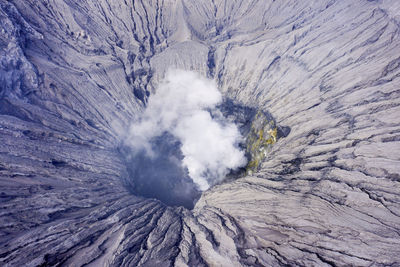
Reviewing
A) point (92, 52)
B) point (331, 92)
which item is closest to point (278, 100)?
point (331, 92)

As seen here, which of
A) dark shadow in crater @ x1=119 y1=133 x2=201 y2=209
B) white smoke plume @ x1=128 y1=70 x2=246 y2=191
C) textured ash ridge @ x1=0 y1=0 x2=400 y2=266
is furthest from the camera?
white smoke plume @ x1=128 y1=70 x2=246 y2=191

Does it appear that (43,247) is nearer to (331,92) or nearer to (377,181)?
(377,181)

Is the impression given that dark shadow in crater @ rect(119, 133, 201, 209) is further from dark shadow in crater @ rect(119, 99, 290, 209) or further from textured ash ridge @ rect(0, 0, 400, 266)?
textured ash ridge @ rect(0, 0, 400, 266)

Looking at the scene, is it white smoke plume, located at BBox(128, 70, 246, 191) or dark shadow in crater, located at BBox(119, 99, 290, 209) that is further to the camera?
white smoke plume, located at BBox(128, 70, 246, 191)

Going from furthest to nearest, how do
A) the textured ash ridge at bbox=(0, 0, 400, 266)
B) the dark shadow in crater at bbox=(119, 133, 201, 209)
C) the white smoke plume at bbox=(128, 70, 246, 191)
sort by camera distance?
the white smoke plume at bbox=(128, 70, 246, 191) → the dark shadow in crater at bbox=(119, 133, 201, 209) → the textured ash ridge at bbox=(0, 0, 400, 266)

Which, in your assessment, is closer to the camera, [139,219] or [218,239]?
[218,239]

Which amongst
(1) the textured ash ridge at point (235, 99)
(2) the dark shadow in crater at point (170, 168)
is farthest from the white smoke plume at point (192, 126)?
(1) the textured ash ridge at point (235, 99)

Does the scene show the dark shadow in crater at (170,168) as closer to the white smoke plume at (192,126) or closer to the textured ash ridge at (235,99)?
the white smoke plume at (192,126)

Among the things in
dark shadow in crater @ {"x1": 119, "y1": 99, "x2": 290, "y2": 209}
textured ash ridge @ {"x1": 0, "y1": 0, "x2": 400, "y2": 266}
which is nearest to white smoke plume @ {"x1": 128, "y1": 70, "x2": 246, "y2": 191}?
dark shadow in crater @ {"x1": 119, "y1": 99, "x2": 290, "y2": 209}
